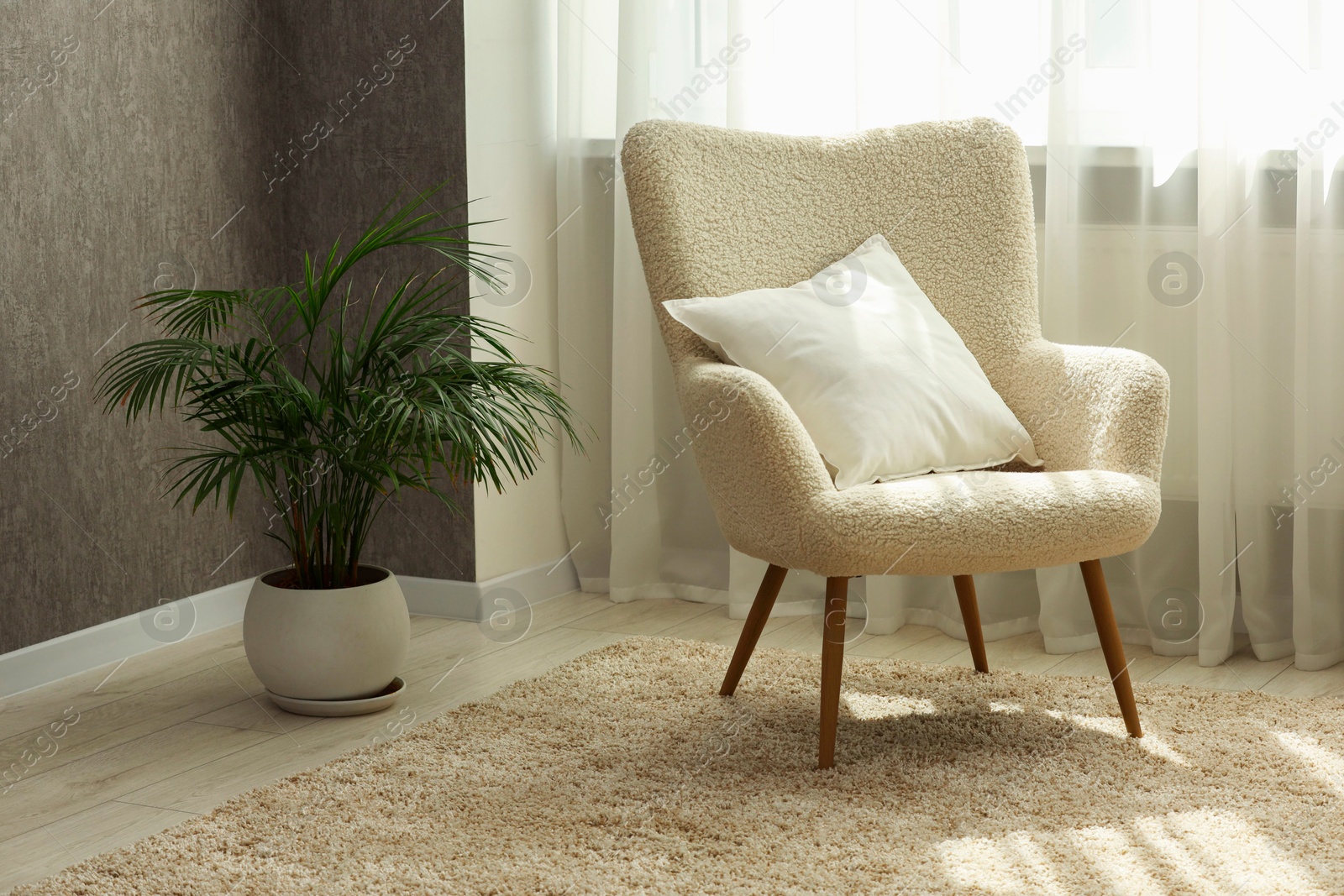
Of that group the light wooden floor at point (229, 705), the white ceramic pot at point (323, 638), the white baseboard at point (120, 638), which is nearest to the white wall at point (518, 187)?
the light wooden floor at point (229, 705)

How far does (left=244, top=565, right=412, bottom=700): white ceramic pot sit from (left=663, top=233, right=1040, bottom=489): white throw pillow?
25.9 inches

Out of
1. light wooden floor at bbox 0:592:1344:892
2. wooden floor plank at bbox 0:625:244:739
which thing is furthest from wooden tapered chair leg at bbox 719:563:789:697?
wooden floor plank at bbox 0:625:244:739

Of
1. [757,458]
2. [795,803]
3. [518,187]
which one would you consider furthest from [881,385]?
[518,187]

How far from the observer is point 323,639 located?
6.59 feet

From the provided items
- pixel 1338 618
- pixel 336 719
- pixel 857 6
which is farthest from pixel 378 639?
pixel 1338 618

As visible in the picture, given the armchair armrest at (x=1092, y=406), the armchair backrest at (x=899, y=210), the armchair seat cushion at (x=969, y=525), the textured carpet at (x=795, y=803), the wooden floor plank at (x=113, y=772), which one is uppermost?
the armchair backrest at (x=899, y=210)

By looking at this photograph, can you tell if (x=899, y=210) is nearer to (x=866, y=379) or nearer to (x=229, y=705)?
(x=866, y=379)

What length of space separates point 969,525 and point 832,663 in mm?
262

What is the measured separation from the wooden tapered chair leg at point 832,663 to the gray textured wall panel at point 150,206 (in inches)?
43.3

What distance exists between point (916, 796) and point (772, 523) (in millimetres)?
392

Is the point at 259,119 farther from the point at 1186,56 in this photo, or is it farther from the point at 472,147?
the point at 1186,56

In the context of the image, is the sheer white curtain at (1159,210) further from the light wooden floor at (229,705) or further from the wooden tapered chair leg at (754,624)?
the wooden tapered chair leg at (754,624)

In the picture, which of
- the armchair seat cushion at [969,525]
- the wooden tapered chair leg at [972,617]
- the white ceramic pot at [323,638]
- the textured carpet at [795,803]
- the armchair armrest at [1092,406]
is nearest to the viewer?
the textured carpet at [795,803]

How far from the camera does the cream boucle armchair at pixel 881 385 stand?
169cm
